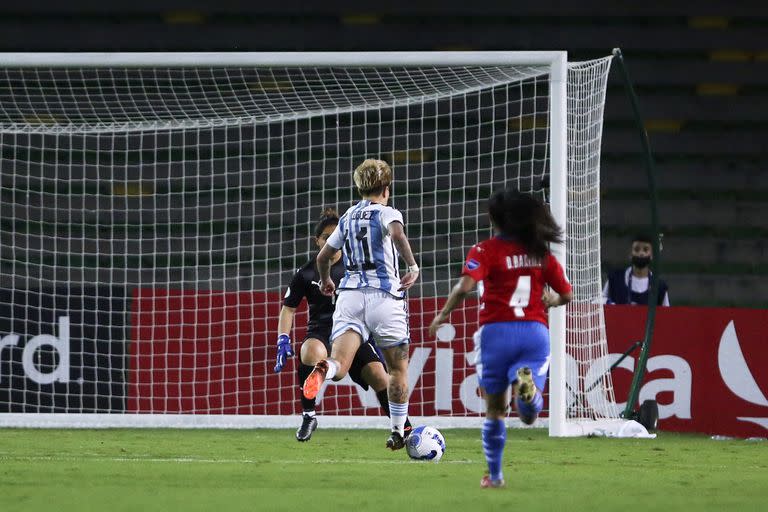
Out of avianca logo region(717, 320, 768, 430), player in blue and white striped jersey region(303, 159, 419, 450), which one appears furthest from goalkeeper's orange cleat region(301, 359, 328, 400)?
avianca logo region(717, 320, 768, 430)

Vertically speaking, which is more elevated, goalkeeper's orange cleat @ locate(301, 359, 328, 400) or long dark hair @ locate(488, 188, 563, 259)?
long dark hair @ locate(488, 188, 563, 259)

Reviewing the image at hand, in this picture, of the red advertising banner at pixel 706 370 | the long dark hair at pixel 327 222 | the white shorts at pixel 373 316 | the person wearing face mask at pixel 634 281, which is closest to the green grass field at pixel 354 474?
the white shorts at pixel 373 316

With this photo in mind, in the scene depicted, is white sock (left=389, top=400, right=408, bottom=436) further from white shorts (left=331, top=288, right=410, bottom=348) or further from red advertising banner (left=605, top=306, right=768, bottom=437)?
red advertising banner (left=605, top=306, right=768, bottom=437)

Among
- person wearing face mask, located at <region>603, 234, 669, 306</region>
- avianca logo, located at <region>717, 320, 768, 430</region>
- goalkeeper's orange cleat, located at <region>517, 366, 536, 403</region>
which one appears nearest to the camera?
goalkeeper's orange cleat, located at <region>517, 366, 536, 403</region>

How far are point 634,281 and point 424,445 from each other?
486cm

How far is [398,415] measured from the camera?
8453 millimetres

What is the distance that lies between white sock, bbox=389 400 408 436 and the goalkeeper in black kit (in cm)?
66

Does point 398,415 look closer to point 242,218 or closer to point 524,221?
point 524,221

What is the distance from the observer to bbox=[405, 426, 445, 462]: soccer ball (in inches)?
314

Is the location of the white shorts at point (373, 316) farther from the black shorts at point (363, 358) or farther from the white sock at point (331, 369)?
the black shorts at point (363, 358)

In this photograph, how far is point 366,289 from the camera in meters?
8.37

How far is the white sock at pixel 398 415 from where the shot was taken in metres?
8.41

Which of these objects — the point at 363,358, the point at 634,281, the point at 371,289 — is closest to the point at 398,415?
the point at 371,289

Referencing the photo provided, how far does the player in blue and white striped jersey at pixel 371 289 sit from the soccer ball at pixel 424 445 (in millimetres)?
416
